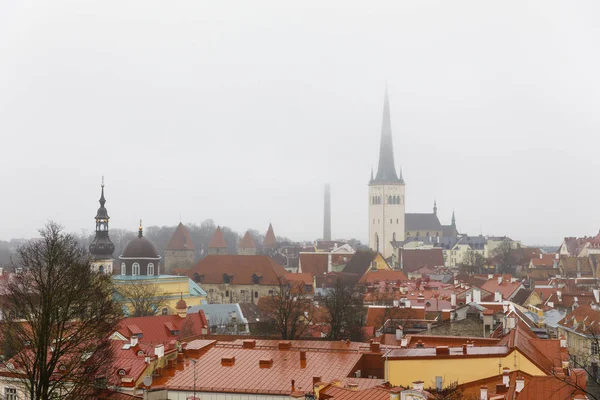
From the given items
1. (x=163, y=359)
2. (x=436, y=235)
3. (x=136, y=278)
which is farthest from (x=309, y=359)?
(x=436, y=235)

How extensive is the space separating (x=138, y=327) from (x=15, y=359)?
18337mm

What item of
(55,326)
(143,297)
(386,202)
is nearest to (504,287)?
(143,297)

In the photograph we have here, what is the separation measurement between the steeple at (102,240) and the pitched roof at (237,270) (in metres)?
16.7

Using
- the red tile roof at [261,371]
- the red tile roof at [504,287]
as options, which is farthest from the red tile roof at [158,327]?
the red tile roof at [504,287]

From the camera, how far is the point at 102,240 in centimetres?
7019

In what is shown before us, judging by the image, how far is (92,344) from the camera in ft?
86.4

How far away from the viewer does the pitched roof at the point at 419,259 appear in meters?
129

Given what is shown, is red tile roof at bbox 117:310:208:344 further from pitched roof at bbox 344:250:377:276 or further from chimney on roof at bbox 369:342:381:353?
pitched roof at bbox 344:250:377:276

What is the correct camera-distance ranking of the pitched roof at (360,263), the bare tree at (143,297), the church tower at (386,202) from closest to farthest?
the bare tree at (143,297)
the pitched roof at (360,263)
the church tower at (386,202)

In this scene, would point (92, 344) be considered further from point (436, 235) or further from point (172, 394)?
point (436, 235)

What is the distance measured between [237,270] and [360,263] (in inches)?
908

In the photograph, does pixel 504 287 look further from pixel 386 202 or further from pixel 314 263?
pixel 386 202

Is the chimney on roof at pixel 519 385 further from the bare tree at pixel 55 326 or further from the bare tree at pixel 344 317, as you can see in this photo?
the bare tree at pixel 344 317

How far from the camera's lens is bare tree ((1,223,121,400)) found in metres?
24.8
